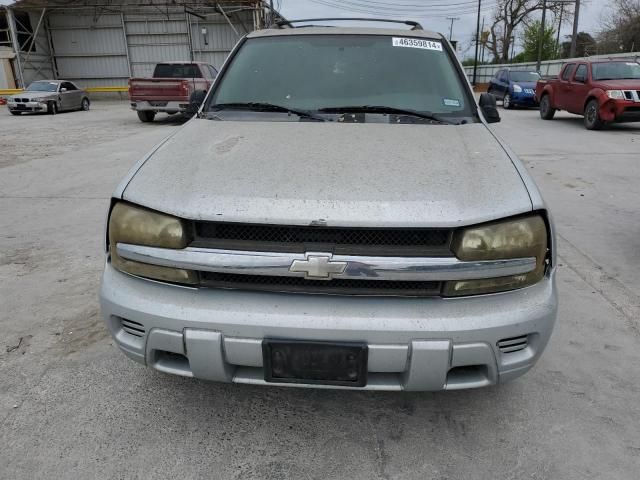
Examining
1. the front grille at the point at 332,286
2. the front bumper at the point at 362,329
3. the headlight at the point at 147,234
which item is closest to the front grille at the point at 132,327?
the front bumper at the point at 362,329

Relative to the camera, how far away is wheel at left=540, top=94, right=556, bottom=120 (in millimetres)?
14117

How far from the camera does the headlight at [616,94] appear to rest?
10.8 metres

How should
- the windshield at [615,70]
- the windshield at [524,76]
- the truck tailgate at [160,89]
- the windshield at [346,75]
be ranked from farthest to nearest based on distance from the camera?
the windshield at [524,76], the truck tailgate at [160,89], the windshield at [615,70], the windshield at [346,75]

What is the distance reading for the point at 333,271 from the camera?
172 cm

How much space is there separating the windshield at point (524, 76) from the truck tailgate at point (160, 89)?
11940 millimetres

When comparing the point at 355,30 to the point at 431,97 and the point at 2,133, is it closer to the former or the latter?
the point at 431,97

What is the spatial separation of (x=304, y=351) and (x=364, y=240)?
453 millimetres

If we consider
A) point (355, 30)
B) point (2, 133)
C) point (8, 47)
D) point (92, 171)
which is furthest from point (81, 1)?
point (355, 30)

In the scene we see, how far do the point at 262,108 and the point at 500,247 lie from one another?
5.28 ft

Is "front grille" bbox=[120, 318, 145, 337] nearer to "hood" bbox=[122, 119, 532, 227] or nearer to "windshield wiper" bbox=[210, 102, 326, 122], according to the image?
"hood" bbox=[122, 119, 532, 227]

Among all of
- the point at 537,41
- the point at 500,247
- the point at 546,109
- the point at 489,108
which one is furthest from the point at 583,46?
the point at 500,247

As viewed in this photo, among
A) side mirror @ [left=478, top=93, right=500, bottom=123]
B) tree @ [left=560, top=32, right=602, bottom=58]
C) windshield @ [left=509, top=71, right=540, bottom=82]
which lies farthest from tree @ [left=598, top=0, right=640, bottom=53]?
side mirror @ [left=478, top=93, right=500, bottom=123]

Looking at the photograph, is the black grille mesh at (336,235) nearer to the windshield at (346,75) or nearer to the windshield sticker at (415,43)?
the windshield at (346,75)

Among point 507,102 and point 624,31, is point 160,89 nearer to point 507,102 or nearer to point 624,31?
point 507,102
